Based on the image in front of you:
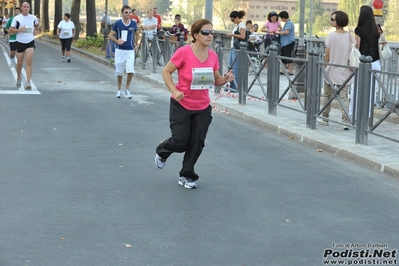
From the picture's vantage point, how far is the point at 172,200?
719 cm

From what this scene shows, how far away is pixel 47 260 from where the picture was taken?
5285 millimetres

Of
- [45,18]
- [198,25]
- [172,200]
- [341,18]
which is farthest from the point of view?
[45,18]

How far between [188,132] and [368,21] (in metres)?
4.65

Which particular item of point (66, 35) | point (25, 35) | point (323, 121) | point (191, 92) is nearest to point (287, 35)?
point (25, 35)

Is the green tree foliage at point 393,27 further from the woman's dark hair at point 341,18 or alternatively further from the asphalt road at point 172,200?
the asphalt road at point 172,200


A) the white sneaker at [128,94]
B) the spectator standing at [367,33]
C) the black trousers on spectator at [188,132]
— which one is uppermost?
the spectator standing at [367,33]

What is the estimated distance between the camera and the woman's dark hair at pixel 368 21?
11320 mm

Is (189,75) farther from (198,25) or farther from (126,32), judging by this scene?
(126,32)

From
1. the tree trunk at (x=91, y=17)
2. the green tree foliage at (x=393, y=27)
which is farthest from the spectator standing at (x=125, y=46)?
the tree trunk at (x=91, y=17)

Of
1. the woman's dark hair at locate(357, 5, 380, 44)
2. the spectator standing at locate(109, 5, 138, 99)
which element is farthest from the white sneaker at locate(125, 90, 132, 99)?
the woman's dark hair at locate(357, 5, 380, 44)

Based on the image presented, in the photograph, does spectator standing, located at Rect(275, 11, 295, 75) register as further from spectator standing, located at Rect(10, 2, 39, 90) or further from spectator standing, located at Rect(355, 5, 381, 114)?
spectator standing, located at Rect(355, 5, 381, 114)

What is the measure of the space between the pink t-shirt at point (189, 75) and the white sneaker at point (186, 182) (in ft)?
2.29

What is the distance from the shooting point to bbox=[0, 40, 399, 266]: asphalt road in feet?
18.4

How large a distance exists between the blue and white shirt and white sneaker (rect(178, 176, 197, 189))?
8563mm
